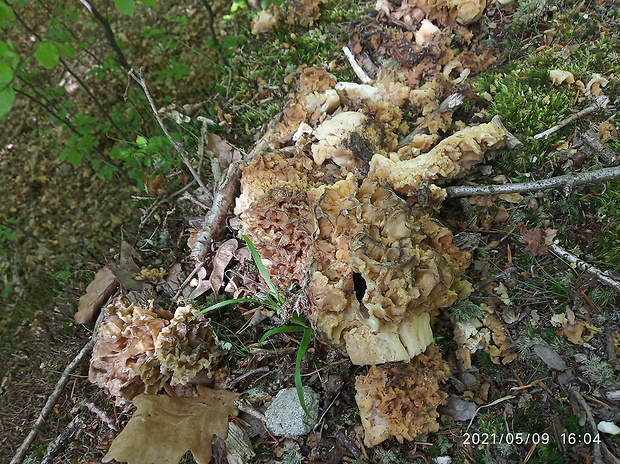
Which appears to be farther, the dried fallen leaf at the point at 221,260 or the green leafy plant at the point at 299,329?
the dried fallen leaf at the point at 221,260

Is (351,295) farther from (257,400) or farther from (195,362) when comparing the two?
(195,362)

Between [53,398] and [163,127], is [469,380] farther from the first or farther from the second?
[53,398]

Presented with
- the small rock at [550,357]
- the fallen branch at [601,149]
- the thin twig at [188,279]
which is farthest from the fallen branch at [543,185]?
the thin twig at [188,279]

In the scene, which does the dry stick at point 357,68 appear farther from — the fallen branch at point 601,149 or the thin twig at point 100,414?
the thin twig at point 100,414

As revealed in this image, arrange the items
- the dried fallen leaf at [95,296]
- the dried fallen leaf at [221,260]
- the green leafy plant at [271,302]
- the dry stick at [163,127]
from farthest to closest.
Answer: the dried fallen leaf at [95,296]
the dried fallen leaf at [221,260]
the dry stick at [163,127]
the green leafy plant at [271,302]

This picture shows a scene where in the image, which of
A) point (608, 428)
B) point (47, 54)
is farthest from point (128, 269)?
point (608, 428)

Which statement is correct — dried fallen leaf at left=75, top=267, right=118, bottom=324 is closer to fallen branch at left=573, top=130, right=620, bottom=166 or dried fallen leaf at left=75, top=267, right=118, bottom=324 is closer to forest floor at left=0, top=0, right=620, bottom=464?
forest floor at left=0, top=0, right=620, bottom=464
